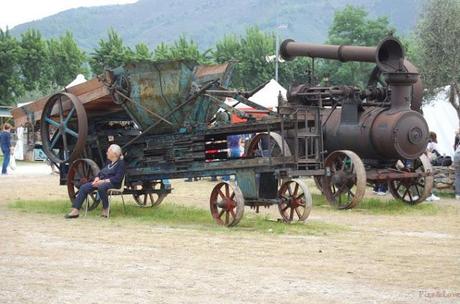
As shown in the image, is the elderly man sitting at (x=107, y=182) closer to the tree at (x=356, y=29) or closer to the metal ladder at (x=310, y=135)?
the metal ladder at (x=310, y=135)

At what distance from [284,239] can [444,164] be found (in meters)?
10.9

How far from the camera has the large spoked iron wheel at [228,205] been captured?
12.9 metres

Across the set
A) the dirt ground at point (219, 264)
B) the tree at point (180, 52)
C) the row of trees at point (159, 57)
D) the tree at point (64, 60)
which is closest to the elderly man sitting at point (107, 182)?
the dirt ground at point (219, 264)

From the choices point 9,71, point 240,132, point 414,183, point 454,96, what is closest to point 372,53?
point 414,183

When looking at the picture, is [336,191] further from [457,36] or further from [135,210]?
[457,36]

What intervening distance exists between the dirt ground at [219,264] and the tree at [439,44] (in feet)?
70.6

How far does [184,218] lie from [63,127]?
2516 millimetres

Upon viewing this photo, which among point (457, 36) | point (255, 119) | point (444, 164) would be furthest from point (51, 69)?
point (255, 119)

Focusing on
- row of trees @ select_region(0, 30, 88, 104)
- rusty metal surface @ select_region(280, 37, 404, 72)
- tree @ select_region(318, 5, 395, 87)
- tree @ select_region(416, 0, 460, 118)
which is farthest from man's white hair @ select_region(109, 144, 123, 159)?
tree @ select_region(318, 5, 395, 87)

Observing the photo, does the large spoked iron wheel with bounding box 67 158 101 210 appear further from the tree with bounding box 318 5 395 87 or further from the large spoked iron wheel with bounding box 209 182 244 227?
the tree with bounding box 318 5 395 87

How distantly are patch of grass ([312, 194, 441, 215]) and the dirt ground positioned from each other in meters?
2.20

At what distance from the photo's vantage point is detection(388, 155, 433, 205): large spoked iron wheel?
703 inches

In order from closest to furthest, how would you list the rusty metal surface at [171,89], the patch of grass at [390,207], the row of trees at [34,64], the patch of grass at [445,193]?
the rusty metal surface at [171,89] < the patch of grass at [390,207] < the patch of grass at [445,193] < the row of trees at [34,64]

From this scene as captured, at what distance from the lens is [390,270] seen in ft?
30.3
